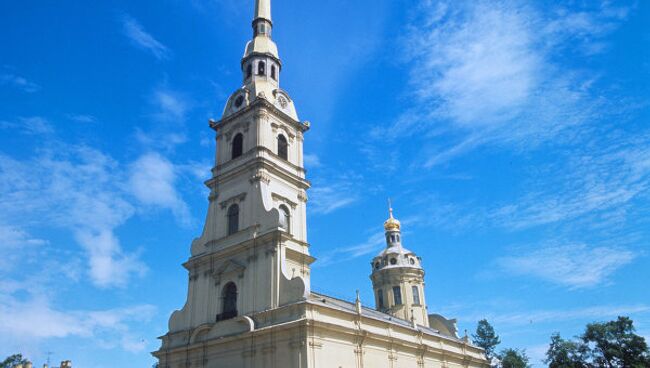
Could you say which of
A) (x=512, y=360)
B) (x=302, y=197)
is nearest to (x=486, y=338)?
(x=512, y=360)

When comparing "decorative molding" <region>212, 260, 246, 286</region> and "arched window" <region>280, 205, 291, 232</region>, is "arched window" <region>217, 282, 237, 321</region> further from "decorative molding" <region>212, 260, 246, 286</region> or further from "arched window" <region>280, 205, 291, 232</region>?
"arched window" <region>280, 205, 291, 232</region>

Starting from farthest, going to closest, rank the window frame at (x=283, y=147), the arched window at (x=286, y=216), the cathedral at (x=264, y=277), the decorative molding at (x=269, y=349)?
the window frame at (x=283, y=147) < the arched window at (x=286, y=216) < the cathedral at (x=264, y=277) < the decorative molding at (x=269, y=349)

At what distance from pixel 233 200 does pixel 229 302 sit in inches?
279

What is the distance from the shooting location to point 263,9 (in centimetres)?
4503

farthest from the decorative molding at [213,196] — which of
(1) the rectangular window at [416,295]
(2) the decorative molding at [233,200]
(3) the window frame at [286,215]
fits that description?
(1) the rectangular window at [416,295]

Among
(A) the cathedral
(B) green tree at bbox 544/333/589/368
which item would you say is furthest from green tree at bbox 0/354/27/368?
(B) green tree at bbox 544/333/589/368

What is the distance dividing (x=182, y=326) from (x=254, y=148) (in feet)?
42.9

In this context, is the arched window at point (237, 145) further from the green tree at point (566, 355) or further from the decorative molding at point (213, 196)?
the green tree at point (566, 355)

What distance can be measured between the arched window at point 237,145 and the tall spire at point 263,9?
13.0 meters

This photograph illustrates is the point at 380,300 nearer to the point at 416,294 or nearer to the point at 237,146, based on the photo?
the point at 416,294

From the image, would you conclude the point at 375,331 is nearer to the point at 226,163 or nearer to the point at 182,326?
the point at 182,326

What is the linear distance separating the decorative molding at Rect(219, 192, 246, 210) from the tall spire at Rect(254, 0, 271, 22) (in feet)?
59.2

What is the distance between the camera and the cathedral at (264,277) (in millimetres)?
28469

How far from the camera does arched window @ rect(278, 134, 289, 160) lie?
37.4 m
